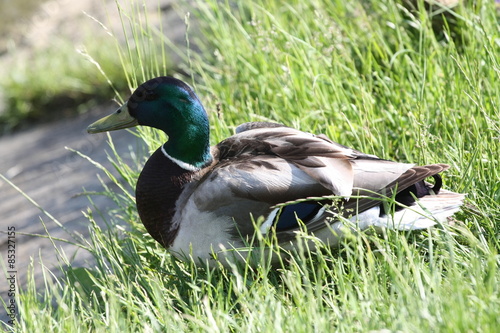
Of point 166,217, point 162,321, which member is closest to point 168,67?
point 166,217

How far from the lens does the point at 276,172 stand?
2752mm

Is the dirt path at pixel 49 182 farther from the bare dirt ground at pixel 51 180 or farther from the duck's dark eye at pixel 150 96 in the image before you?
the duck's dark eye at pixel 150 96

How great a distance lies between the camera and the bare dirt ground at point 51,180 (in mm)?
3910

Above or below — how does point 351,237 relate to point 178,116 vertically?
below

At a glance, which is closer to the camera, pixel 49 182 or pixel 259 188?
pixel 259 188

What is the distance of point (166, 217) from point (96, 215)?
1.42m

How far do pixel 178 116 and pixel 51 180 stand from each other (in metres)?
2.36

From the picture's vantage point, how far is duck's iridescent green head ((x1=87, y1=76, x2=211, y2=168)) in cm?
301

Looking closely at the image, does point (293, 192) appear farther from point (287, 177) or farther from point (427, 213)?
point (427, 213)

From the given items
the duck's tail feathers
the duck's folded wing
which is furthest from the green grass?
the duck's folded wing

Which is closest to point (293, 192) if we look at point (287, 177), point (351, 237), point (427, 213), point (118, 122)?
point (287, 177)

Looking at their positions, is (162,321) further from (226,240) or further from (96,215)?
(96,215)

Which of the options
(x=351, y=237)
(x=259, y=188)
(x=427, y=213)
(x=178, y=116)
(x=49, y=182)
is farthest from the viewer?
(x=49, y=182)

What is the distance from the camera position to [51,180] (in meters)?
5.10
